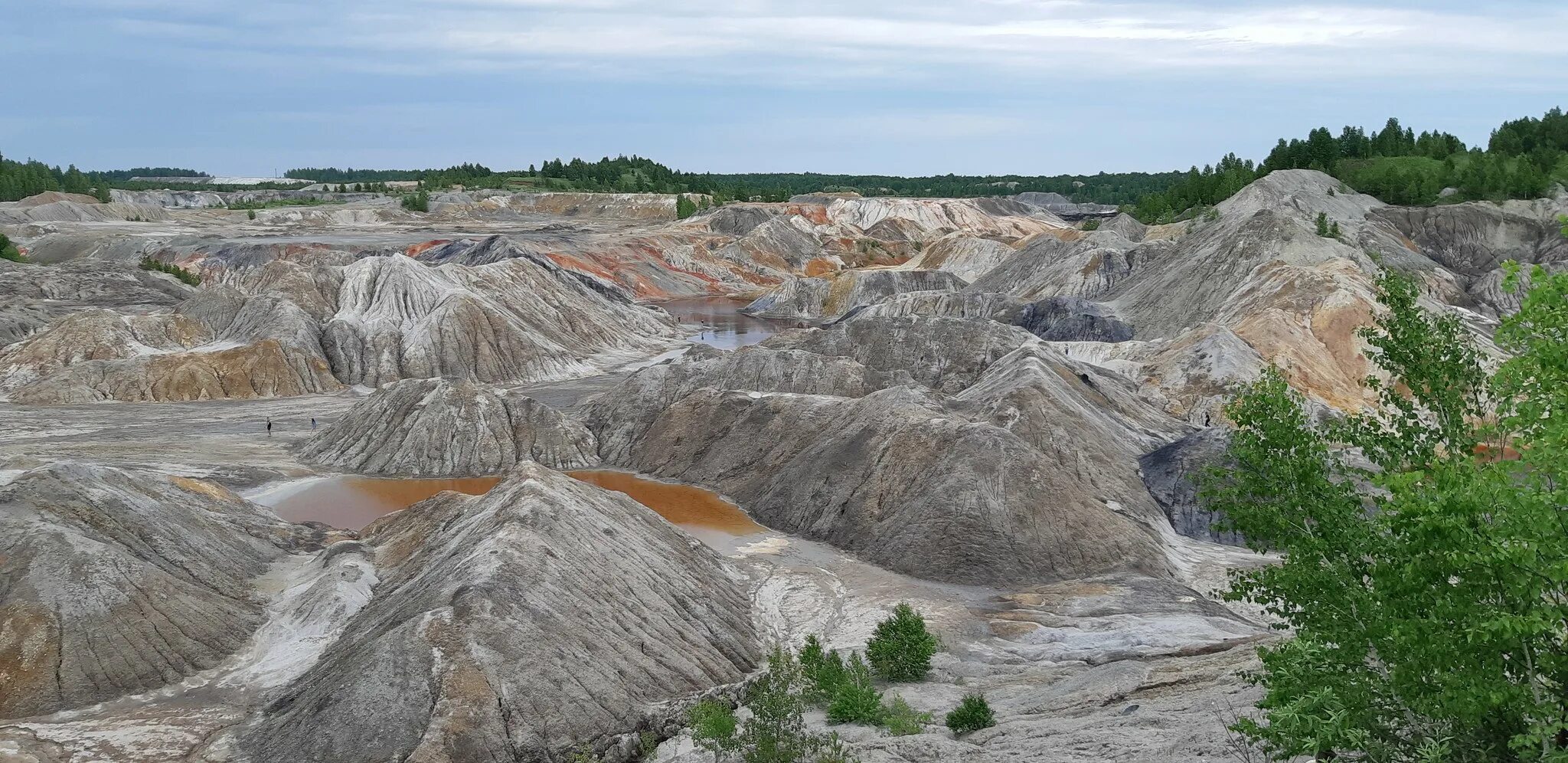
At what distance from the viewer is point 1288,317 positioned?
186ft

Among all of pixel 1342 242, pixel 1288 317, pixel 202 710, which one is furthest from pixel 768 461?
pixel 1342 242

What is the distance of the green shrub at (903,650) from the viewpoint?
76.7ft

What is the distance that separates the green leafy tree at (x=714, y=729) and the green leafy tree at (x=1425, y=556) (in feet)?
30.8

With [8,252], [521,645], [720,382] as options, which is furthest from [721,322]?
[521,645]

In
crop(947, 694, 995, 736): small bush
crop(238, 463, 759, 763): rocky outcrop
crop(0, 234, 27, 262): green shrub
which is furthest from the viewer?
crop(0, 234, 27, 262): green shrub

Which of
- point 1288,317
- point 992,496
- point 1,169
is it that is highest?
point 1,169

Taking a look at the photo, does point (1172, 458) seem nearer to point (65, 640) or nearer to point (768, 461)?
point (768, 461)

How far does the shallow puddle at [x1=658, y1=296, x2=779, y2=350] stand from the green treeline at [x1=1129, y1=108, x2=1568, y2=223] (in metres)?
44.0

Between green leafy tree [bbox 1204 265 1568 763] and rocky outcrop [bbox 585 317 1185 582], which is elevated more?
green leafy tree [bbox 1204 265 1568 763]

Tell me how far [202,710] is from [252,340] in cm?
4401

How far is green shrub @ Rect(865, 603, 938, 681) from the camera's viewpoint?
23391 mm

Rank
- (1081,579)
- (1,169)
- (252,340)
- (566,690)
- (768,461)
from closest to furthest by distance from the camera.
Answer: (566,690) → (1081,579) → (768,461) → (252,340) → (1,169)

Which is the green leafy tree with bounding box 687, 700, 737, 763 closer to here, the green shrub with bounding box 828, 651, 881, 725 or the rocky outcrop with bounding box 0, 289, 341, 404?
the green shrub with bounding box 828, 651, 881, 725

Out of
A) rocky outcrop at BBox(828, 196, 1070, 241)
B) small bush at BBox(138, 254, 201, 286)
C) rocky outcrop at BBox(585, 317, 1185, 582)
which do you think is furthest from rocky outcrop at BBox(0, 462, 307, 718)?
rocky outcrop at BBox(828, 196, 1070, 241)
